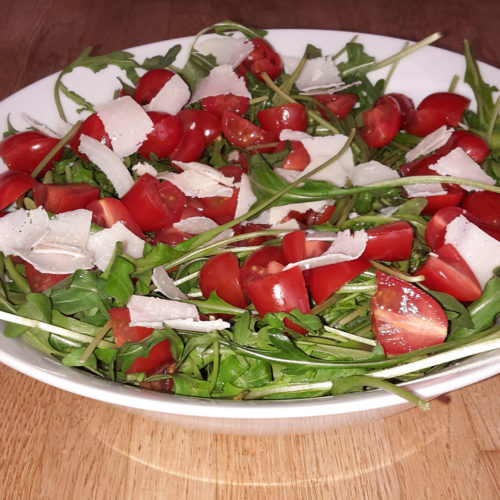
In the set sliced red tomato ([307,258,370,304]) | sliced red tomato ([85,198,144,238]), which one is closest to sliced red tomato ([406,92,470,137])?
sliced red tomato ([307,258,370,304])

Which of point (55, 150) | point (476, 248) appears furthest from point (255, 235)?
point (55, 150)

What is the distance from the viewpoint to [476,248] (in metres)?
0.82

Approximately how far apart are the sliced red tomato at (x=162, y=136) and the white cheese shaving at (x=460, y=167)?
394 millimetres

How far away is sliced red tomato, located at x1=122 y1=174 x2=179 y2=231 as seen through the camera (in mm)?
942

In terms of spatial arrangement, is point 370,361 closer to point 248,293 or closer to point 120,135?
point 248,293

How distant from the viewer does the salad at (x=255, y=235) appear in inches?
30.9

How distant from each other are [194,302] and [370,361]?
219 millimetres

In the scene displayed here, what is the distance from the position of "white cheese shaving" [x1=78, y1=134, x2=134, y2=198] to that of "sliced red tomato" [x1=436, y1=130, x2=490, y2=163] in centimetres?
47

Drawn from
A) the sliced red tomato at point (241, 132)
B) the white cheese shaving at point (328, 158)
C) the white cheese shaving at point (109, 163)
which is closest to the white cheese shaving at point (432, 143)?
the white cheese shaving at point (328, 158)

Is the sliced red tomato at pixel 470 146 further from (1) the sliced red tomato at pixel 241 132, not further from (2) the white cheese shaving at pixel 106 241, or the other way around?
(2) the white cheese shaving at pixel 106 241

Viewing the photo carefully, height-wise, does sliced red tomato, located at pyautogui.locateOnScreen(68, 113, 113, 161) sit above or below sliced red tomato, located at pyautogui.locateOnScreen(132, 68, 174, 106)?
below

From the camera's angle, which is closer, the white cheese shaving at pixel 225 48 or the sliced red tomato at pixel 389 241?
the sliced red tomato at pixel 389 241

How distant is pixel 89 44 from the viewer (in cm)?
179

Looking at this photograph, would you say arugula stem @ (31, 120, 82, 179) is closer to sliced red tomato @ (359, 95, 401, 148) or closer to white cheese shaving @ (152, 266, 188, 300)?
white cheese shaving @ (152, 266, 188, 300)
